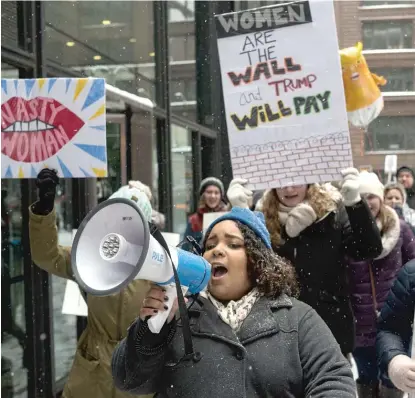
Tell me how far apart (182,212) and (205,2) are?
12.3 feet

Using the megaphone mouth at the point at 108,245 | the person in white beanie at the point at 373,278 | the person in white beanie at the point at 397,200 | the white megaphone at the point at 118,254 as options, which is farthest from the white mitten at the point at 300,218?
the person in white beanie at the point at 397,200

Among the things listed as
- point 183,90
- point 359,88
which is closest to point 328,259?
point 359,88

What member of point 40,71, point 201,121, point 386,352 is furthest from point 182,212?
point 386,352

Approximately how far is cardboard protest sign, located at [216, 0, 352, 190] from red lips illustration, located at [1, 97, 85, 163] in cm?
84

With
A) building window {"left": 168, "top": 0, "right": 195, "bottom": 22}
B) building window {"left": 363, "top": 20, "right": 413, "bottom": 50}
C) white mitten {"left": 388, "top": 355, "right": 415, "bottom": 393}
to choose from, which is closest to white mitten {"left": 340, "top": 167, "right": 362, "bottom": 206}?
white mitten {"left": 388, "top": 355, "right": 415, "bottom": 393}

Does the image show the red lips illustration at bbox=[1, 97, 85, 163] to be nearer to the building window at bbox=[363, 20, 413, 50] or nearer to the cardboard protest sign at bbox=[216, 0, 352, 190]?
the cardboard protest sign at bbox=[216, 0, 352, 190]

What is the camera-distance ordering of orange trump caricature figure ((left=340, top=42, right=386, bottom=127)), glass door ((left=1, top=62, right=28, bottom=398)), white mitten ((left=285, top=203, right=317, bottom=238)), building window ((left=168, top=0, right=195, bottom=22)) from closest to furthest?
1. white mitten ((left=285, top=203, right=317, bottom=238))
2. orange trump caricature figure ((left=340, top=42, right=386, bottom=127))
3. glass door ((left=1, top=62, right=28, bottom=398))
4. building window ((left=168, top=0, right=195, bottom=22))

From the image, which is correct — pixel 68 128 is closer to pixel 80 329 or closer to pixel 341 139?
pixel 341 139

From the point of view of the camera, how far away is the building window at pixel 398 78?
9062mm

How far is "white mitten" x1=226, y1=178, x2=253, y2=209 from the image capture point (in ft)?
12.2

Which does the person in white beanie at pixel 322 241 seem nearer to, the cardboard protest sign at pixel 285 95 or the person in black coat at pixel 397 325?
the cardboard protest sign at pixel 285 95

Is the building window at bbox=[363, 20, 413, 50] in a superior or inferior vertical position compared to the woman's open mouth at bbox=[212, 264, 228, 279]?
superior

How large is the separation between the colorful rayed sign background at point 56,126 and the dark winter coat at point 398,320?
1.52 meters

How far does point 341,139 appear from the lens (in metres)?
3.67
